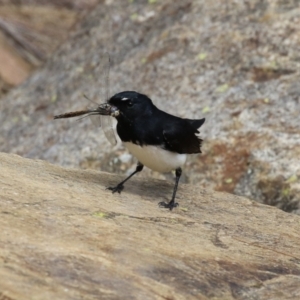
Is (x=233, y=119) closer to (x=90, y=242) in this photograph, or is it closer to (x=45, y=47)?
(x=90, y=242)

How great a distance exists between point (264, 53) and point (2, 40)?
279 inches

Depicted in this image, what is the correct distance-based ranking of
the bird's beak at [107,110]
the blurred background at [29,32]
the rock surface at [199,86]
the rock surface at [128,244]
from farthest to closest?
the blurred background at [29,32], the rock surface at [199,86], the bird's beak at [107,110], the rock surface at [128,244]

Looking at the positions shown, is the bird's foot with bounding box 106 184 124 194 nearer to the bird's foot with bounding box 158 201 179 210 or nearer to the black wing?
the bird's foot with bounding box 158 201 179 210

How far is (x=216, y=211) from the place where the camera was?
5.72m

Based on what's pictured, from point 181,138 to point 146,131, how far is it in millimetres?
405

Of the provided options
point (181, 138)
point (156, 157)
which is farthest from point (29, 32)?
point (156, 157)

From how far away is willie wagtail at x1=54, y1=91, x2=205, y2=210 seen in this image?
18.2ft

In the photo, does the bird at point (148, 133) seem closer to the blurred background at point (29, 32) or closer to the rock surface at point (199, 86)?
the rock surface at point (199, 86)

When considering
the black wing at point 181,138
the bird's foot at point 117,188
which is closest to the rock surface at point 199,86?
the black wing at point 181,138

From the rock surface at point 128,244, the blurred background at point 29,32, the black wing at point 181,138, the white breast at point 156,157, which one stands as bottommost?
the rock surface at point 128,244

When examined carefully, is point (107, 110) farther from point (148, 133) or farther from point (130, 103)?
point (148, 133)

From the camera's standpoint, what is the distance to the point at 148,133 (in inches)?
219

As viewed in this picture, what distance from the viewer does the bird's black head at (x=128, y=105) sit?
18.2ft

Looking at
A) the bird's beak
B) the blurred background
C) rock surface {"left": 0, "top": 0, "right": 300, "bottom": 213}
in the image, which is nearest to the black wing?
the bird's beak
